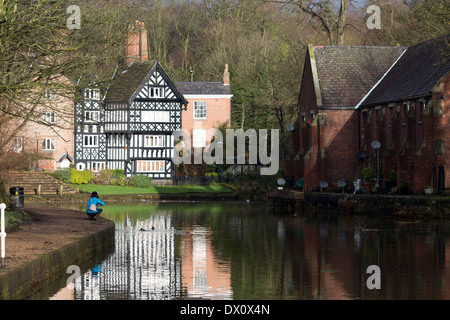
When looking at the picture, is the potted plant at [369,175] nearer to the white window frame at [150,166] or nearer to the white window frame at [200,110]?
the white window frame at [150,166]

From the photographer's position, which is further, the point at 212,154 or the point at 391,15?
the point at 212,154

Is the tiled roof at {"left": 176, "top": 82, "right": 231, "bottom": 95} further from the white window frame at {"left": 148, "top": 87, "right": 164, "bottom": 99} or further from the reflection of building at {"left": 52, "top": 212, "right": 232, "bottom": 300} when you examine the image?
the reflection of building at {"left": 52, "top": 212, "right": 232, "bottom": 300}

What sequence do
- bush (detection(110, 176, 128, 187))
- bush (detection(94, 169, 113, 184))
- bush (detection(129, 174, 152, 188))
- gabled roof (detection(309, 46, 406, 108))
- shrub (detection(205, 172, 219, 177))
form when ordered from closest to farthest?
gabled roof (detection(309, 46, 406, 108))
bush (detection(129, 174, 152, 188))
bush (detection(110, 176, 128, 187))
bush (detection(94, 169, 113, 184))
shrub (detection(205, 172, 219, 177))

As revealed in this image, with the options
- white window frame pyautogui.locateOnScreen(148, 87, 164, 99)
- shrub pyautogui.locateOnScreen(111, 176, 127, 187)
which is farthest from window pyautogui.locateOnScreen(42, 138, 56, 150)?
shrub pyautogui.locateOnScreen(111, 176, 127, 187)

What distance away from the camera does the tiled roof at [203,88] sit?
3088 inches

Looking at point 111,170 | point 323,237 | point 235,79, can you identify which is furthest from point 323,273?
point 235,79

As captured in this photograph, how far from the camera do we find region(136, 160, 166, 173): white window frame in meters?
70.9

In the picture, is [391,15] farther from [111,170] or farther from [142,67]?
[111,170]

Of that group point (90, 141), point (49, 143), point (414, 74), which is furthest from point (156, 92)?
point (414, 74)

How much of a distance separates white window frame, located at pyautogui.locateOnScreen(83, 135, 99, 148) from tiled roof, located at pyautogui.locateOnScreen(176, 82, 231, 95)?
10.4m

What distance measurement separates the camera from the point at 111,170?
6756cm

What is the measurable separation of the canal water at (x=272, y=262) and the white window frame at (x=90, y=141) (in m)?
36.2

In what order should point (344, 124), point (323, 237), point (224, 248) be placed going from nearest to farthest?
1. point (224, 248)
2. point (323, 237)
3. point (344, 124)

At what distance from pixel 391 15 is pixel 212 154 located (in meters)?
19.5
